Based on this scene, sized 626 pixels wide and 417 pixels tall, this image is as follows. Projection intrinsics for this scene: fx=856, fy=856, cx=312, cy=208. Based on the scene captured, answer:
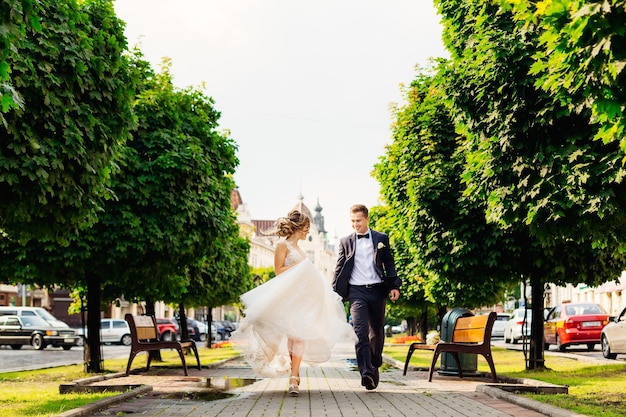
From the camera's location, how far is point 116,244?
15.0m

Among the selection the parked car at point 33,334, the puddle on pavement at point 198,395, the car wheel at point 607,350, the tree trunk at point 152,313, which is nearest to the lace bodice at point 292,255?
the puddle on pavement at point 198,395

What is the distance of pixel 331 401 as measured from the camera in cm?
968

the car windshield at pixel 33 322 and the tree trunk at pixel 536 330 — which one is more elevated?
the tree trunk at pixel 536 330

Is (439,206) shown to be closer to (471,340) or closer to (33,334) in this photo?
(471,340)

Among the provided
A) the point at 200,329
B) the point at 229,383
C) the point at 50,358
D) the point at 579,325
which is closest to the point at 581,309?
the point at 579,325

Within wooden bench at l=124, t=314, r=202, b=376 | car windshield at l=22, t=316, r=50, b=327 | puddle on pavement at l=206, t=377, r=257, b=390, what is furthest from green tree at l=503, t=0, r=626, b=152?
car windshield at l=22, t=316, r=50, b=327

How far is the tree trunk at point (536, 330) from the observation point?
55.5 ft

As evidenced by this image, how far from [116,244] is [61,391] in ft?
14.1

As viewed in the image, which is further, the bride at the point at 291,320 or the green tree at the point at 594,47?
the bride at the point at 291,320

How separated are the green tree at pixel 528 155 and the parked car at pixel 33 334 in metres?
30.3

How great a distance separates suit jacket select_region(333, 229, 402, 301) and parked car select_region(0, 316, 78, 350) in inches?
1295

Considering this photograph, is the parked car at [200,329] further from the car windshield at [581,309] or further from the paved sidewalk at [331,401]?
the paved sidewalk at [331,401]

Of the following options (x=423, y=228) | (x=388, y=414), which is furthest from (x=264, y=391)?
(x=423, y=228)

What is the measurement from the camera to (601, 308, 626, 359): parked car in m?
22.4
